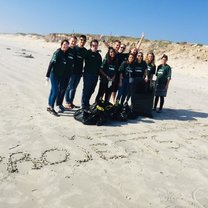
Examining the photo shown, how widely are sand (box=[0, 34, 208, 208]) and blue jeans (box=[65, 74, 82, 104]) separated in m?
0.69

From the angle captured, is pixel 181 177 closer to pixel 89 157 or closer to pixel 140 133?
pixel 89 157

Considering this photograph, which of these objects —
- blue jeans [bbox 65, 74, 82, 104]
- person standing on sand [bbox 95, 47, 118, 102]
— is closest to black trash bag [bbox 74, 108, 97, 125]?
person standing on sand [bbox 95, 47, 118, 102]

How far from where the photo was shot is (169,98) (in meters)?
12.8

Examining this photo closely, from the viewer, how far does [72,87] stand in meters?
8.98

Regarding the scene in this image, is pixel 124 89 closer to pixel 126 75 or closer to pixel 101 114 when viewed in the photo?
pixel 126 75

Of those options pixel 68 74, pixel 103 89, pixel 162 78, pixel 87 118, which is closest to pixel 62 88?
pixel 68 74

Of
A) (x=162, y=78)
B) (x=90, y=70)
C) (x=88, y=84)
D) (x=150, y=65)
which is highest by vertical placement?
(x=150, y=65)

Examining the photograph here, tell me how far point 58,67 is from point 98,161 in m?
3.26

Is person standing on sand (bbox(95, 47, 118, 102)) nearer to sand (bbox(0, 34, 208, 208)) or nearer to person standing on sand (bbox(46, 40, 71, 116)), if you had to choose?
person standing on sand (bbox(46, 40, 71, 116))

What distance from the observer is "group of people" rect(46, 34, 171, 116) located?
808cm

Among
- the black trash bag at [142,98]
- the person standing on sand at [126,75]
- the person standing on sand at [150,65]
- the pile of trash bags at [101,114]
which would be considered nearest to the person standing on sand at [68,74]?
the pile of trash bags at [101,114]

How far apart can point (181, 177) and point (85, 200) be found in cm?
181

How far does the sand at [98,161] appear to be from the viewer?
171 inches

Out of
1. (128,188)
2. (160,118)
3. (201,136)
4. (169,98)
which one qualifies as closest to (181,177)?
(128,188)
